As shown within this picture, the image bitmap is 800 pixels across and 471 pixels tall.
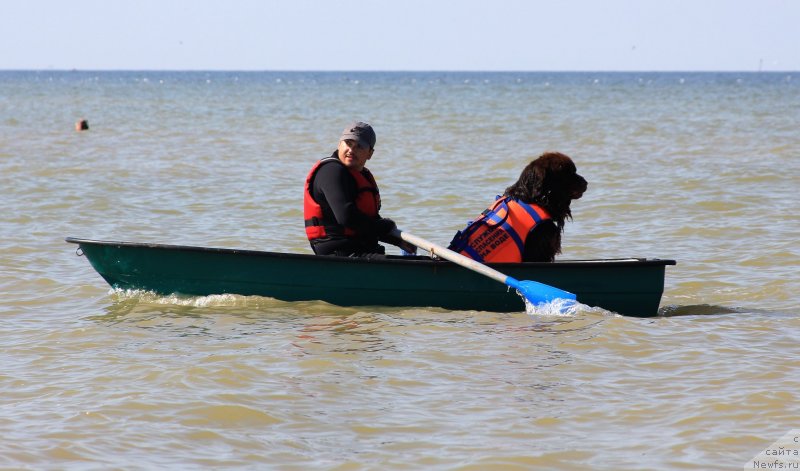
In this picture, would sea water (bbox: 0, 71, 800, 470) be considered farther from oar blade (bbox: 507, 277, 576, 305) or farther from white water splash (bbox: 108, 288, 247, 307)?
oar blade (bbox: 507, 277, 576, 305)

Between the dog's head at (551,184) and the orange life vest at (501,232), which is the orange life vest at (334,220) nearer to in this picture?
the orange life vest at (501,232)

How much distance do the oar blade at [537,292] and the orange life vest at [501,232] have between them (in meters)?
0.41

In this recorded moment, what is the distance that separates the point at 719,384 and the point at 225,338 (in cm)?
331

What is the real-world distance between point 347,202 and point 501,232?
1.18 m

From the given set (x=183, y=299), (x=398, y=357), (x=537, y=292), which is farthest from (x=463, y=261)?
(x=183, y=299)

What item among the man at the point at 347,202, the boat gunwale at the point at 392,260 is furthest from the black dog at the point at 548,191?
the man at the point at 347,202

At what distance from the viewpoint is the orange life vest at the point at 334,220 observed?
8.45 meters

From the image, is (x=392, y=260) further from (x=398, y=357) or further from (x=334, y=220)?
(x=398, y=357)

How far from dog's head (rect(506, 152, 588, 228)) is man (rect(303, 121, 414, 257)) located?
1.08 meters

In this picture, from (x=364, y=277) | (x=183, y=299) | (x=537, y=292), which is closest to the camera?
(x=537, y=292)

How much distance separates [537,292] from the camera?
8.05 m

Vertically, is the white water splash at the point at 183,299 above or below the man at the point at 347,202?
below

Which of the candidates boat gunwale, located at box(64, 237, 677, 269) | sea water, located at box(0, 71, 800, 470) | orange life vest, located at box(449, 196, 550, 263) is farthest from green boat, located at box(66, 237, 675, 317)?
orange life vest, located at box(449, 196, 550, 263)

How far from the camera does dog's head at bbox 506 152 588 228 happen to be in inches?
325
